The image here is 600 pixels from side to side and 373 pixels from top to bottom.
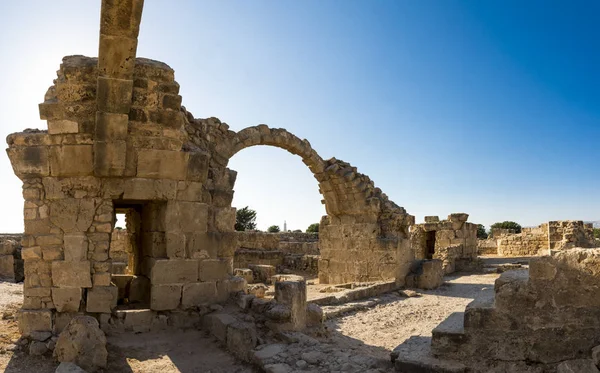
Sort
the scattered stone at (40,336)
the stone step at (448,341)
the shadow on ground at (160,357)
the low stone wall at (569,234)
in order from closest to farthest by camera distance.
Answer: the stone step at (448,341)
the shadow on ground at (160,357)
the scattered stone at (40,336)
the low stone wall at (569,234)

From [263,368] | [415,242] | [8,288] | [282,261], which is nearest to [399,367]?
[263,368]

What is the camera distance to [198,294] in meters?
5.97

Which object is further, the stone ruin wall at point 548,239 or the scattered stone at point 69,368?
the stone ruin wall at point 548,239

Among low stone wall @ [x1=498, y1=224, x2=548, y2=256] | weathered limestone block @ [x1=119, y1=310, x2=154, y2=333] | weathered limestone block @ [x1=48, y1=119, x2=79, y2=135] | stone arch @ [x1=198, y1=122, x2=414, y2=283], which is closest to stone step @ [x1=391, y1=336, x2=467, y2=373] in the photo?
weathered limestone block @ [x1=119, y1=310, x2=154, y2=333]

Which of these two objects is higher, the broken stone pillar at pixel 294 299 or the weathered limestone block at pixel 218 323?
the broken stone pillar at pixel 294 299

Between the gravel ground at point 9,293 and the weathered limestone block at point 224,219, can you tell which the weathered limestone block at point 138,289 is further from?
the gravel ground at point 9,293

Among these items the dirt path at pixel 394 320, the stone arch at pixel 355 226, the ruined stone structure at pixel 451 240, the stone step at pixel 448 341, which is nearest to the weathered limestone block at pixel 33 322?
the dirt path at pixel 394 320

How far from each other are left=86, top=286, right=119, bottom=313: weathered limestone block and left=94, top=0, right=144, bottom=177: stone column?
54.9 inches

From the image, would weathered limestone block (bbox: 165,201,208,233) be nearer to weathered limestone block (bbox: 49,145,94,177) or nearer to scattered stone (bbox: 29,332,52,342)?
weathered limestone block (bbox: 49,145,94,177)

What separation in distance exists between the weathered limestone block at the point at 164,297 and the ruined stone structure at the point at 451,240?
1224cm

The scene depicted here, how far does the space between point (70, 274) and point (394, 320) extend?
531 cm

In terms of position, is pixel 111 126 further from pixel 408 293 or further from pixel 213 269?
pixel 408 293

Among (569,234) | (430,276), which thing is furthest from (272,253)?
(569,234)

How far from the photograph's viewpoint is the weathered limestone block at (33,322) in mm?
5143
